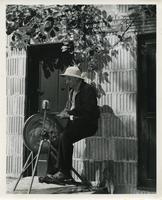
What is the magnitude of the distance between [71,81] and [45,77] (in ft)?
0.52

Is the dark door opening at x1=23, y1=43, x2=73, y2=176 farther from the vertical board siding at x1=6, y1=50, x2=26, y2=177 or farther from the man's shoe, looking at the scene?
the man's shoe

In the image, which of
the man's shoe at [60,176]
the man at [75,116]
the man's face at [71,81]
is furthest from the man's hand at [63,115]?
the man's shoe at [60,176]

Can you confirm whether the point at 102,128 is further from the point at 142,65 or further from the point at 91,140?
the point at 142,65

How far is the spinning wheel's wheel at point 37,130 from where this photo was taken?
3.21m

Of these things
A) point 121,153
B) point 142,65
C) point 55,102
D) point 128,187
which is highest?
point 142,65

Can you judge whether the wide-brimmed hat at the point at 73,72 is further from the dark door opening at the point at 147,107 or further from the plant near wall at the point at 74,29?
the dark door opening at the point at 147,107

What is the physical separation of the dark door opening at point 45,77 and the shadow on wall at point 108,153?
268 mm

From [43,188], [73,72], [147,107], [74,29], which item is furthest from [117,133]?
[74,29]

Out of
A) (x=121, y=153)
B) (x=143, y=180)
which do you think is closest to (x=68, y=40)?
(x=121, y=153)

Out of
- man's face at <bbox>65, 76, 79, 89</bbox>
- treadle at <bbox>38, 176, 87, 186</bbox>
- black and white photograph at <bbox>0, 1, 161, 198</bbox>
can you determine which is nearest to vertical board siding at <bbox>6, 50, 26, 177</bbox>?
black and white photograph at <bbox>0, 1, 161, 198</bbox>

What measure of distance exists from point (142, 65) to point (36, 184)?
925mm

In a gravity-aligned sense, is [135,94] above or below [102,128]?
above

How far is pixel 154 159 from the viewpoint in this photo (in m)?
3.15

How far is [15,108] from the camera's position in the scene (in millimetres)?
3225
